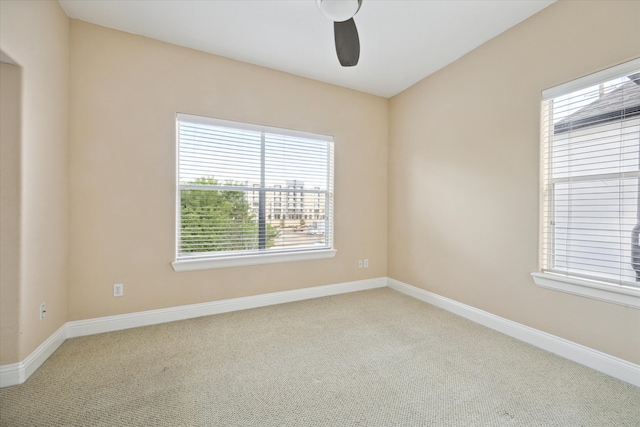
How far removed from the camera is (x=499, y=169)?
2.54m

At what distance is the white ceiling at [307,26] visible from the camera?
218 centimetres

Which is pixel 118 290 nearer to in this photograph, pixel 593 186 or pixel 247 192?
pixel 247 192

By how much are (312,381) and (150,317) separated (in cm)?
180

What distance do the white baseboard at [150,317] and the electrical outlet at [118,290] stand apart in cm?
20

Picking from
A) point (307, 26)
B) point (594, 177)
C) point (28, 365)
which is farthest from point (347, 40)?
point (28, 365)

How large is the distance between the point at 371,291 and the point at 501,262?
1.66 meters

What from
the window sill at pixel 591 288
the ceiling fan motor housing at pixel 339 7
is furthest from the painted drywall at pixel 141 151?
the window sill at pixel 591 288

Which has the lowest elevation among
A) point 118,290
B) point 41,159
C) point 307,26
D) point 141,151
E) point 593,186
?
point 118,290

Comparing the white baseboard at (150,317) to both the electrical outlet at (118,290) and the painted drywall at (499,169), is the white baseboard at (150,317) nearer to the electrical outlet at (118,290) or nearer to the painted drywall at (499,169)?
the electrical outlet at (118,290)

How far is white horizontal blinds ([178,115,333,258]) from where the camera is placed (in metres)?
2.83

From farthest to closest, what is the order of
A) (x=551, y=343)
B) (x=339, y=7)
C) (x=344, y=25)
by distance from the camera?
(x=551, y=343) < (x=344, y=25) < (x=339, y=7)

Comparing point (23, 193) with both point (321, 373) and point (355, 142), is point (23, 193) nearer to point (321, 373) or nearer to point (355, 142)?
point (321, 373)

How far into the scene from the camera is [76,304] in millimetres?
2389

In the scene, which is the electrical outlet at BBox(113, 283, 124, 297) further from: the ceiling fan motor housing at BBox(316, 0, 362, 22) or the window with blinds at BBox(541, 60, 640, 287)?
the window with blinds at BBox(541, 60, 640, 287)
